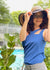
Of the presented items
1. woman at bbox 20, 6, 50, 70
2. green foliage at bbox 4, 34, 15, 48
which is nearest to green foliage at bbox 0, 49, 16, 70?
green foliage at bbox 4, 34, 15, 48

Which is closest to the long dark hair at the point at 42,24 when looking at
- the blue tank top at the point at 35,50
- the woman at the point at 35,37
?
the woman at the point at 35,37

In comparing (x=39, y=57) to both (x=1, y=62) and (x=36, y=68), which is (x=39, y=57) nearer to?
(x=36, y=68)

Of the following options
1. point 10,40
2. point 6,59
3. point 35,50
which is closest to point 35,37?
point 35,50

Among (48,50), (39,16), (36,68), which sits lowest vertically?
(48,50)

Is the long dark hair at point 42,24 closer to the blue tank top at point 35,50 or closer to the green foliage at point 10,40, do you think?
the blue tank top at point 35,50

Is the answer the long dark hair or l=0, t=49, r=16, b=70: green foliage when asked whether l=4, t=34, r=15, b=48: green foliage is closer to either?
l=0, t=49, r=16, b=70: green foliage

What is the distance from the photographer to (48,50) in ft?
6.93

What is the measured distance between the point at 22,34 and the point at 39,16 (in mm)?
249

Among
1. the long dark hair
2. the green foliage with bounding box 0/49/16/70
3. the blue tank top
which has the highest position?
the long dark hair

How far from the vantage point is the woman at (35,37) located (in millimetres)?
1218

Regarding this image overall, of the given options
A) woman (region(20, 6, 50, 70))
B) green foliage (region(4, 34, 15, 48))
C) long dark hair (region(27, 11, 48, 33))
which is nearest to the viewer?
woman (region(20, 6, 50, 70))

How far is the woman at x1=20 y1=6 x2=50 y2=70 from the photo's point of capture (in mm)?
1218

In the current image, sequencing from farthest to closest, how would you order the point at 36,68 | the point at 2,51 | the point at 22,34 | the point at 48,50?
the point at 48,50
the point at 2,51
the point at 22,34
the point at 36,68

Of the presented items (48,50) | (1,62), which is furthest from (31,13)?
(48,50)
